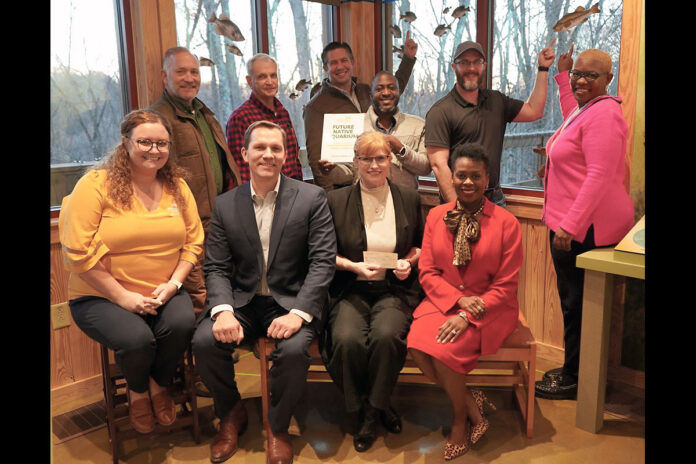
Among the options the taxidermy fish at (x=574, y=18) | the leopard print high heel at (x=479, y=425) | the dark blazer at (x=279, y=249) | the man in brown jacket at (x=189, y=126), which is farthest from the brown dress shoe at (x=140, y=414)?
the taxidermy fish at (x=574, y=18)

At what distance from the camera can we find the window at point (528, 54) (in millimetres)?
2957

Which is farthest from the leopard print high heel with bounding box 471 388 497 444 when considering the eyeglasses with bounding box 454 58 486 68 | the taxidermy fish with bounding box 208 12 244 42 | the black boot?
the taxidermy fish with bounding box 208 12 244 42

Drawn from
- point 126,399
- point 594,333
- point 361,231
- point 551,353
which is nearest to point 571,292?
point 594,333

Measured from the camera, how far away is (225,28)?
Answer: 3.39 meters

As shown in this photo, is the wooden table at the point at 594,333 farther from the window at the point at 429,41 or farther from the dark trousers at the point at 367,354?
the window at the point at 429,41

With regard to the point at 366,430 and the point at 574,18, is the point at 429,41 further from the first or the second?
the point at 366,430

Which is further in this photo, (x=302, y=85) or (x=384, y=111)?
(x=302, y=85)

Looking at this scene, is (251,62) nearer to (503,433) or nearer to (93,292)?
(93,292)

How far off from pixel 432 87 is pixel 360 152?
142 centimetres

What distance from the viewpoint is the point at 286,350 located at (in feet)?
7.57

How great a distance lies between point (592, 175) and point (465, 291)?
27.6 inches

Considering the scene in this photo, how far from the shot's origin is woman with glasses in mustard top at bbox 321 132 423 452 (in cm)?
238

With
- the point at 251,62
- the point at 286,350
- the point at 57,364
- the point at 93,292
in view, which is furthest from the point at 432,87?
the point at 57,364

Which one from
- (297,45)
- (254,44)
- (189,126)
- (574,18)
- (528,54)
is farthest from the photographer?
(297,45)
